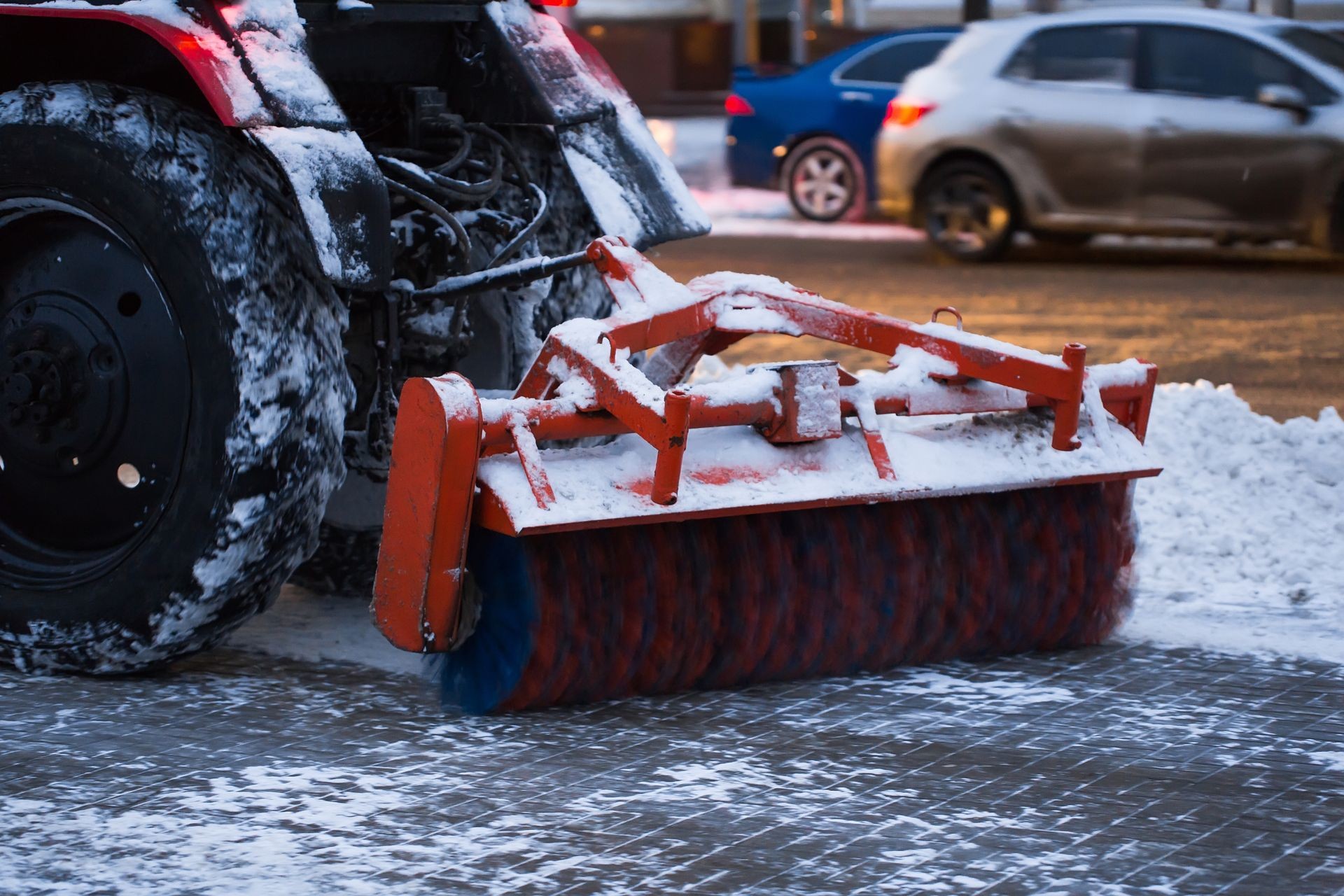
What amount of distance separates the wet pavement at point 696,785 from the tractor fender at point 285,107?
97 cm

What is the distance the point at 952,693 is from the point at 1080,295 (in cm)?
732

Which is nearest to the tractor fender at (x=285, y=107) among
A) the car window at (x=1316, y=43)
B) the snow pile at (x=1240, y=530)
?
the snow pile at (x=1240, y=530)

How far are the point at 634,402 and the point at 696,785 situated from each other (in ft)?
2.52

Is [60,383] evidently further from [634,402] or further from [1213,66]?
[1213,66]

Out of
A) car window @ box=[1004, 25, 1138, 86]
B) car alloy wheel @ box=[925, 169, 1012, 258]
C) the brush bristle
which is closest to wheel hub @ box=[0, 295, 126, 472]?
the brush bristle

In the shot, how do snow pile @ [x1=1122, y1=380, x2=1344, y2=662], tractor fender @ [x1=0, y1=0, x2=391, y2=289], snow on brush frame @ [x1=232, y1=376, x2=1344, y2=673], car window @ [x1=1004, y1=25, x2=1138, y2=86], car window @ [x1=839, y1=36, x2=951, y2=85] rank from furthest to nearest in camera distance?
car window @ [x1=839, y1=36, x2=951, y2=85], car window @ [x1=1004, y1=25, x2=1138, y2=86], snow pile @ [x1=1122, y1=380, x2=1344, y2=662], snow on brush frame @ [x1=232, y1=376, x2=1344, y2=673], tractor fender @ [x1=0, y1=0, x2=391, y2=289]

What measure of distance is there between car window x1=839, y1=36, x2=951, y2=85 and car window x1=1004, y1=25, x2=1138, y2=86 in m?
2.80

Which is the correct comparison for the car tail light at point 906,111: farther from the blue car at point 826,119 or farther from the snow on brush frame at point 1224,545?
the snow on brush frame at point 1224,545

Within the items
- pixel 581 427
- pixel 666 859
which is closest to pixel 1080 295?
pixel 581 427

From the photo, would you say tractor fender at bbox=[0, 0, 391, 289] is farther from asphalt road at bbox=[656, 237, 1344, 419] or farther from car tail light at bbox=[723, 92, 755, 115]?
car tail light at bbox=[723, 92, 755, 115]

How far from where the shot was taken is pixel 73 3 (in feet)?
14.2

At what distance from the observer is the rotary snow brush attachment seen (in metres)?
4.00

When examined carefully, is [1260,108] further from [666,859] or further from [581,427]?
[666,859]

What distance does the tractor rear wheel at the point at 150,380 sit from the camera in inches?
164
